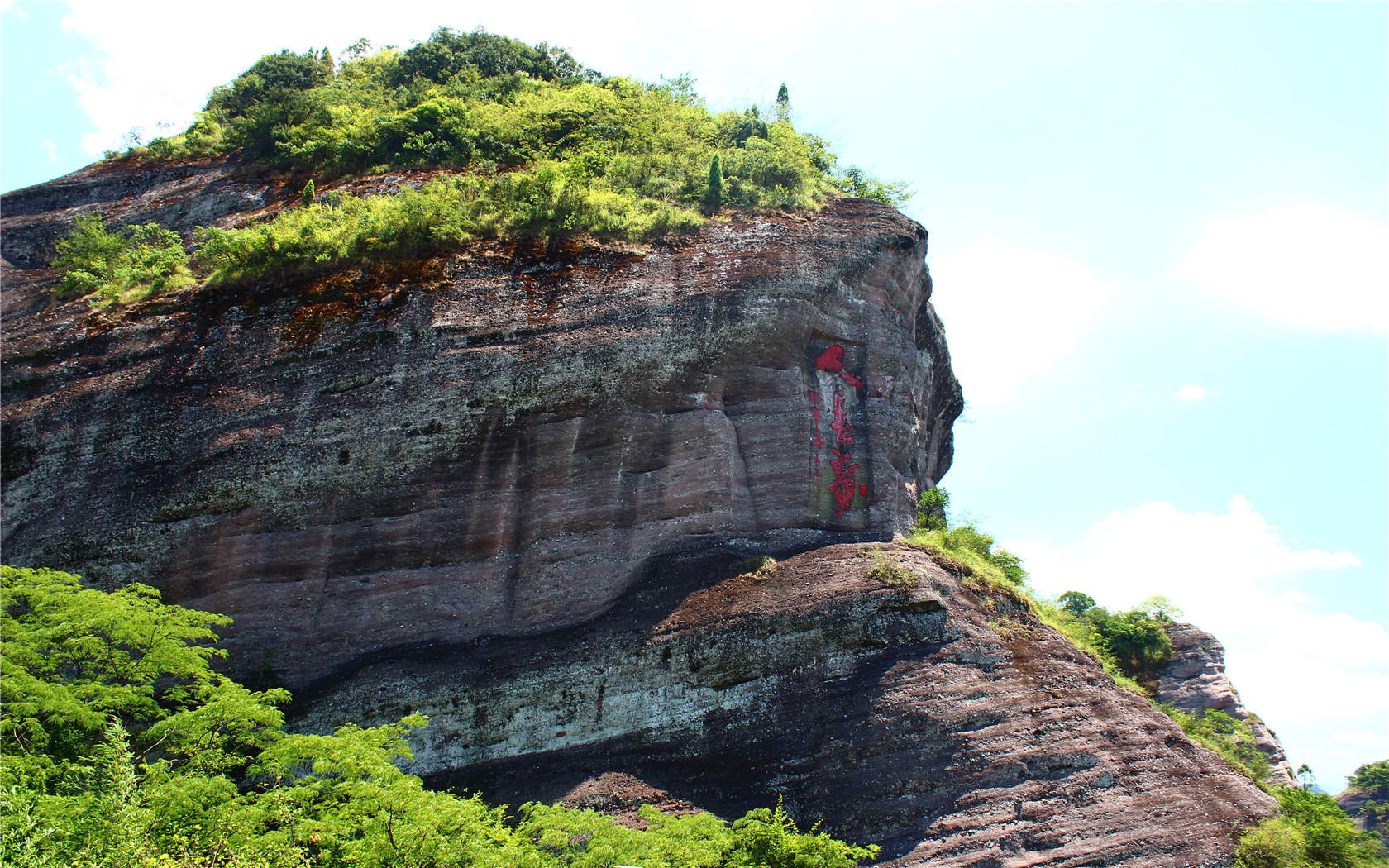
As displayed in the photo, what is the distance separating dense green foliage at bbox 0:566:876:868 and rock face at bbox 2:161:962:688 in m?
2.60

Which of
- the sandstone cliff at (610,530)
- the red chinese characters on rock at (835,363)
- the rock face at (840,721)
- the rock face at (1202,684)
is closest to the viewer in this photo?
the rock face at (840,721)

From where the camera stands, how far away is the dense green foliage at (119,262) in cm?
1892

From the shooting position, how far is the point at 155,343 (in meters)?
17.7

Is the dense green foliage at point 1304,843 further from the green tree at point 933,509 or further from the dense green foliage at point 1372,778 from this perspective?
the dense green foliage at point 1372,778

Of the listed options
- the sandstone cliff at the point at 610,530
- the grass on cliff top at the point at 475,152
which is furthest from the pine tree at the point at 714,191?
the sandstone cliff at the point at 610,530

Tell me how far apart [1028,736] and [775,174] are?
13.0 metres

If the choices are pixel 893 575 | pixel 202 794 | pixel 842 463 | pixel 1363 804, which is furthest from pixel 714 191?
pixel 1363 804

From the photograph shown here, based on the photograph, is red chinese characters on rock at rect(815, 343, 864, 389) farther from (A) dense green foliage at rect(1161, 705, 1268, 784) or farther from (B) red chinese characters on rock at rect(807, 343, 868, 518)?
(A) dense green foliage at rect(1161, 705, 1268, 784)

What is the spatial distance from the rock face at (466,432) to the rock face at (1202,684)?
17.0 m

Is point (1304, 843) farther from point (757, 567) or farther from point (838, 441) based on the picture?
point (838, 441)

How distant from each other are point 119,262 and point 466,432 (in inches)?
448

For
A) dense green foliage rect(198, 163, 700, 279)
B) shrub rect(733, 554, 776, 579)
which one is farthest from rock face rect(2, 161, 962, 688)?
dense green foliage rect(198, 163, 700, 279)

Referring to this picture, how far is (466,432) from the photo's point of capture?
16.0m

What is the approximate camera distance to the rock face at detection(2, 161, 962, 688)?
1535 centimetres
